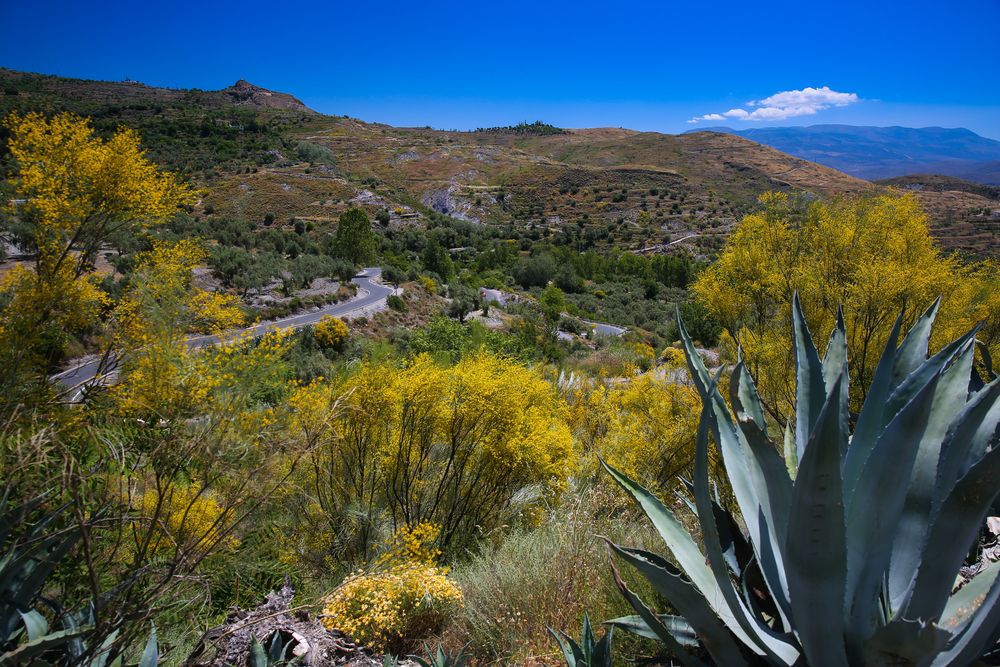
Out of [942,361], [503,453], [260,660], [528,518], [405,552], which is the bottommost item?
[528,518]

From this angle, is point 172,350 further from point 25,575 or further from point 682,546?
point 682,546

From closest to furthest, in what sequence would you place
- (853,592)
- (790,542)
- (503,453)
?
(790,542) → (853,592) → (503,453)

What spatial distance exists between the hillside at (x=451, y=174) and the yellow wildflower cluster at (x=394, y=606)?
49.1m

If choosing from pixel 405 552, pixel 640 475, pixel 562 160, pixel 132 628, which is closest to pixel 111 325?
pixel 405 552

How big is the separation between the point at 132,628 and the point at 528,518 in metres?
4.86

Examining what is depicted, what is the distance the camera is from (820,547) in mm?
1272

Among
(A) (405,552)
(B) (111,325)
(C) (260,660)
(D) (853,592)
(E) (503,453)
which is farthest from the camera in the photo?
(B) (111,325)

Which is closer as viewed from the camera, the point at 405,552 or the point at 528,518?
the point at 405,552

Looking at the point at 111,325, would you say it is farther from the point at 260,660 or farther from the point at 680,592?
the point at 680,592

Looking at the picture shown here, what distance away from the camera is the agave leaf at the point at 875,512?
1361 millimetres

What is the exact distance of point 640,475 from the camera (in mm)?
6766

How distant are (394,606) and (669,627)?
231 centimetres

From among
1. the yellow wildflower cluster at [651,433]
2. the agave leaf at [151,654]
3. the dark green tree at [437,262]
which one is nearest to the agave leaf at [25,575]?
the agave leaf at [151,654]

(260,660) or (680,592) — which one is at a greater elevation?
(680,592)
